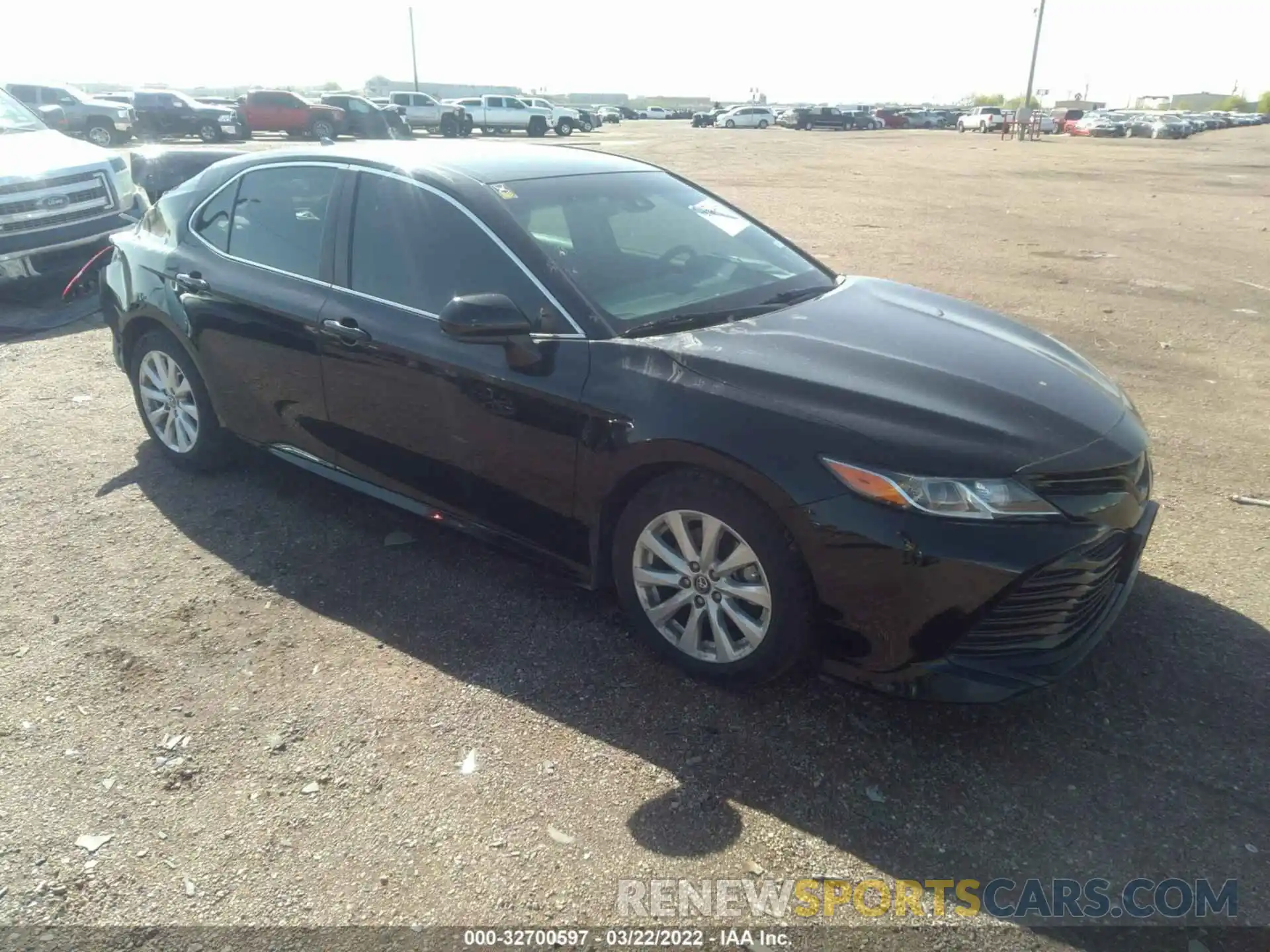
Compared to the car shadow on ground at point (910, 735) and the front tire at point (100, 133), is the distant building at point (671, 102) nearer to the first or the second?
the front tire at point (100, 133)

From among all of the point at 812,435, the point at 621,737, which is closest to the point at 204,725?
the point at 621,737

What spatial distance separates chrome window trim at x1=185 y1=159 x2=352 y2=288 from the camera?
4242 millimetres

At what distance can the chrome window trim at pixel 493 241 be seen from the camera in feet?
11.3

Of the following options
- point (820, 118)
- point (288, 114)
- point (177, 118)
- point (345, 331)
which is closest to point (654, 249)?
point (345, 331)

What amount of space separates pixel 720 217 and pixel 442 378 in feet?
5.35

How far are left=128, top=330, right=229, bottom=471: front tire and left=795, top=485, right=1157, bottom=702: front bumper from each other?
3383 millimetres

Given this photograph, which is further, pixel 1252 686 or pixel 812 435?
pixel 1252 686

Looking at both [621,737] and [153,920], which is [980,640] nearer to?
[621,737]

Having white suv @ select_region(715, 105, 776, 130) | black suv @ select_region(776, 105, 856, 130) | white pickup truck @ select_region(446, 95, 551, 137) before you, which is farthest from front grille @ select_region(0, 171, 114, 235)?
white suv @ select_region(715, 105, 776, 130)

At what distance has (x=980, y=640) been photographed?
2.85m

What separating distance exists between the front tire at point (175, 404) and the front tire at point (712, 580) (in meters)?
2.65

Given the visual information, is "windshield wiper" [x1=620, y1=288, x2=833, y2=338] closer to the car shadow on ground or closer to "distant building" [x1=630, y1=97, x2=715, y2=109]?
the car shadow on ground

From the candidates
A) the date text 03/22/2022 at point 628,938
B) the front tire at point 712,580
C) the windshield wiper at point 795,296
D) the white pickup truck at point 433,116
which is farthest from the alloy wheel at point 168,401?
the white pickup truck at point 433,116

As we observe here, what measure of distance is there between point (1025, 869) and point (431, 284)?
2882 millimetres
